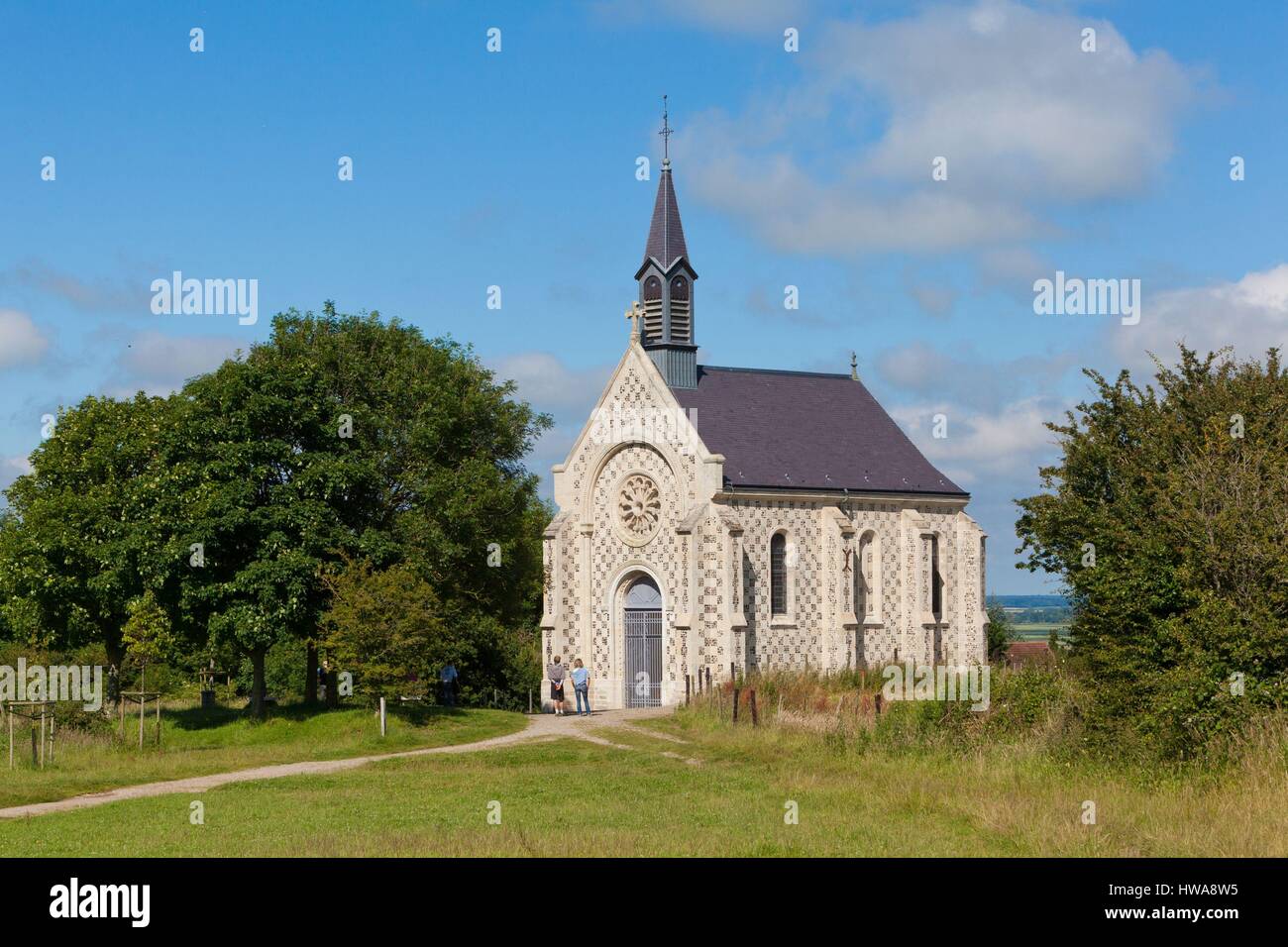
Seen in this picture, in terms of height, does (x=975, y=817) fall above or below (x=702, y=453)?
below

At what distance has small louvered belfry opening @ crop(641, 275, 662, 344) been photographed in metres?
47.3

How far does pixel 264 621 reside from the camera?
117 feet

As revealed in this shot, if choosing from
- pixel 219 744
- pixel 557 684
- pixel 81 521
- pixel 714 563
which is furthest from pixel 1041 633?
pixel 219 744

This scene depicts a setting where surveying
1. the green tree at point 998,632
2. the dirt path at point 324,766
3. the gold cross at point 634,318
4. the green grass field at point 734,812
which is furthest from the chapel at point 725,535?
the green grass field at point 734,812

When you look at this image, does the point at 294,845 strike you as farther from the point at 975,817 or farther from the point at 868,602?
the point at 868,602

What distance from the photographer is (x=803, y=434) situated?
48.5 m

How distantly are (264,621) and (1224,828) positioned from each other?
82.9 feet

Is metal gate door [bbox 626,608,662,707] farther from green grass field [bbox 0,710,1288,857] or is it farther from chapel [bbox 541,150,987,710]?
green grass field [bbox 0,710,1288,857]

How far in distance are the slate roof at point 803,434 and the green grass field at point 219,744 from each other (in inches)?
491

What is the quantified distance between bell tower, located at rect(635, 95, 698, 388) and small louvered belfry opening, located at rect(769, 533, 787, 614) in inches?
235

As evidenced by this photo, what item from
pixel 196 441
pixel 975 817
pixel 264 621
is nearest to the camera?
pixel 975 817

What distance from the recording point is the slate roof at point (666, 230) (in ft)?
156
